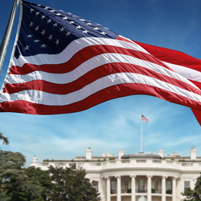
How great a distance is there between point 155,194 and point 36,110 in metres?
56.8

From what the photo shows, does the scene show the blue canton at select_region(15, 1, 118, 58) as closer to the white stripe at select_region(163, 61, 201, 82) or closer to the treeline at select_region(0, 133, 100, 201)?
the white stripe at select_region(163, 61, 201, 82)

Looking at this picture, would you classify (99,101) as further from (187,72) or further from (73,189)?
(73,189)

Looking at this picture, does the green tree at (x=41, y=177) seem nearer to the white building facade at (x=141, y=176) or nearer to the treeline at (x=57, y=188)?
the treeline at (x=57, y=188)

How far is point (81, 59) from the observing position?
9.53 metres

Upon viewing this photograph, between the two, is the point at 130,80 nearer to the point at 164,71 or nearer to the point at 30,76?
the point at 164,71

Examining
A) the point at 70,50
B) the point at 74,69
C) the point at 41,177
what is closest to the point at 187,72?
the point at 74,69

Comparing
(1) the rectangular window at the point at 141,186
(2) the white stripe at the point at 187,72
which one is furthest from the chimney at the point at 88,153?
(2) the white stripe at the point at 187,72

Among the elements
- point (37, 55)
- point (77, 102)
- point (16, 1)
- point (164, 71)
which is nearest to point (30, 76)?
point (37, 55)

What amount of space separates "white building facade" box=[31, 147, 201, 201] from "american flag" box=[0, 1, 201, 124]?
179 ft

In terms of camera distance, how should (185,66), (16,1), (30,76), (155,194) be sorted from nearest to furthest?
(16,1) → (30,76) → (185,66) → (155,194)

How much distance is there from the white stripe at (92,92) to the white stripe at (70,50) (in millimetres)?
785

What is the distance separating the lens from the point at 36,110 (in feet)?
30.5

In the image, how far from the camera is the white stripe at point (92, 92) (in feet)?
29.7

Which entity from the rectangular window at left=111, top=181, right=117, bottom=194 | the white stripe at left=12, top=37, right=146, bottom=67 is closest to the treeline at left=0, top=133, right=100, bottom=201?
the rectangular window at left=111, top=181, right=117, bottom=194
